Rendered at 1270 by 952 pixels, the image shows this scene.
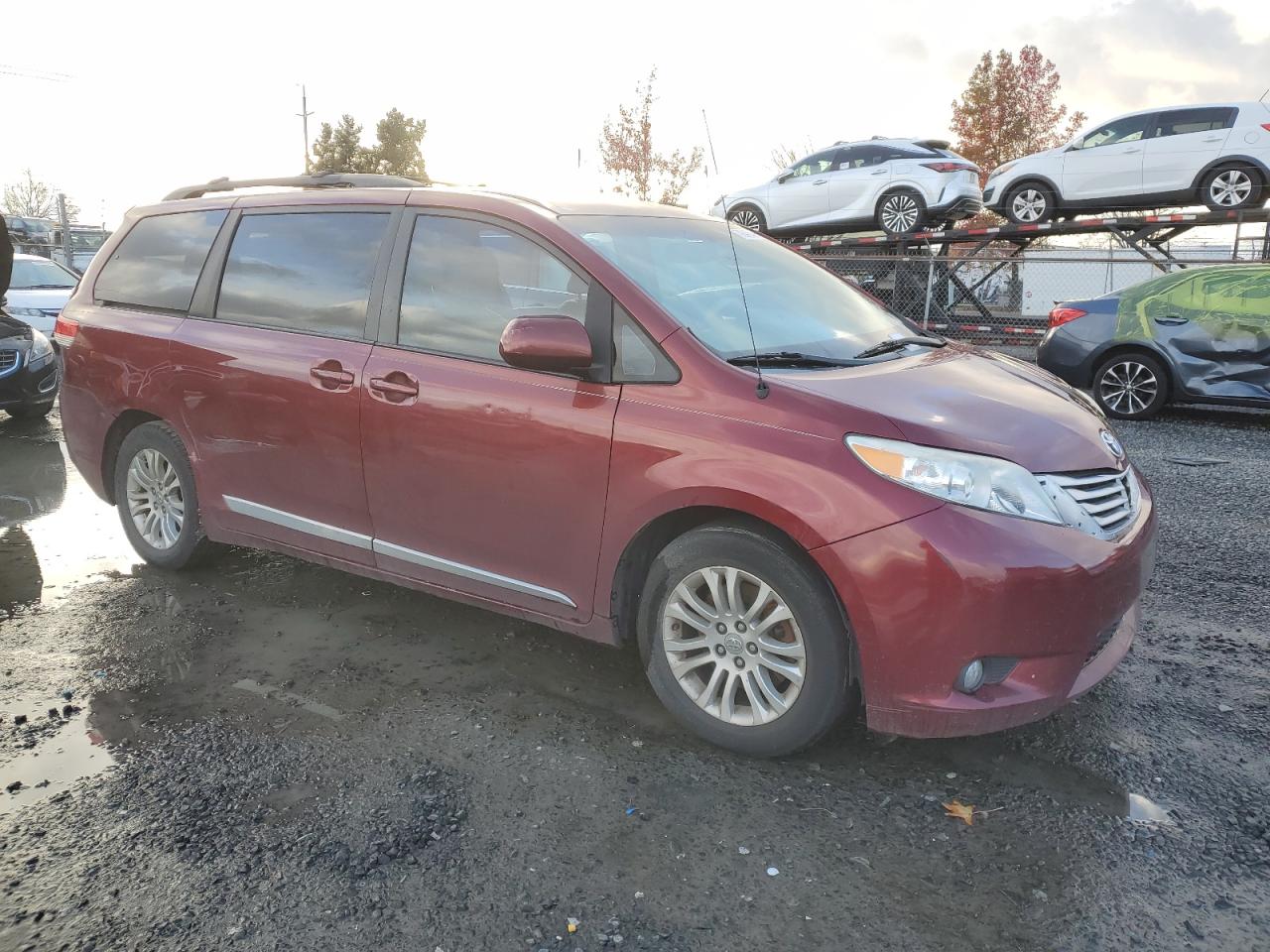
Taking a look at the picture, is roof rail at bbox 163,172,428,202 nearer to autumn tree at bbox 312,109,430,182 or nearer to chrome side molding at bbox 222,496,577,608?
chrome side molding at bbox 222,496,577,608

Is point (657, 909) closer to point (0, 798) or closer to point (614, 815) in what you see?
point (614, 815)

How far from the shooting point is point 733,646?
9.81ft

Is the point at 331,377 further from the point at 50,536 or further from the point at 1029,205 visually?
the point at 1029,205

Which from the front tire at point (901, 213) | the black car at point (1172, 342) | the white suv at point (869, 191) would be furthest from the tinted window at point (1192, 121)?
the black car at point (1172, 342)

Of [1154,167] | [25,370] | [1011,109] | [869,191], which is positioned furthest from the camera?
[1011,109]

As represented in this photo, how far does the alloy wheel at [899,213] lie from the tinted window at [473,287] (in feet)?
41.7

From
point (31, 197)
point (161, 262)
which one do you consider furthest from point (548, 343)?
point (31, 197)

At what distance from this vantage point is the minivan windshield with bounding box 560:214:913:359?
3291mm

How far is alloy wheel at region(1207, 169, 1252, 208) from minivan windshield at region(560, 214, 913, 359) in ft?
38.5

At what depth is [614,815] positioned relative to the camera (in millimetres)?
2729

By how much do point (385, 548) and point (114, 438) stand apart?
6.42 ft

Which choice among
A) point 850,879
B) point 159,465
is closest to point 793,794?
point 850,879

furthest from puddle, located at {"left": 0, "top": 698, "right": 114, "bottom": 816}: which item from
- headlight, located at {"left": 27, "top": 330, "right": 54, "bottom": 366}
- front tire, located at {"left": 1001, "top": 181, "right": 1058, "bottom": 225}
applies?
front tire, located at {"left": 1001, "top": 181, "right": 1058, "bottom": 225}

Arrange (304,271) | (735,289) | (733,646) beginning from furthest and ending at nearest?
(304,271), (735,289), (733,646)
